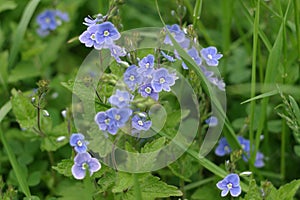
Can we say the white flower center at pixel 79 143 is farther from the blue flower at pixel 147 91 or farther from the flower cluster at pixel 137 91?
the blue flower at pixel 147 91

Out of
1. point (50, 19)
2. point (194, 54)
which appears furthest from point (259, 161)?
point (50, 19)

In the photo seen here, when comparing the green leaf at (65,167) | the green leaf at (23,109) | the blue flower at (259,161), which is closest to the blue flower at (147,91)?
the green leaf at (65,167)

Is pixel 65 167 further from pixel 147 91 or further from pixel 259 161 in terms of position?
pixel 259 161

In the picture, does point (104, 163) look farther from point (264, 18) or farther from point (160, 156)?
point (264, 18)

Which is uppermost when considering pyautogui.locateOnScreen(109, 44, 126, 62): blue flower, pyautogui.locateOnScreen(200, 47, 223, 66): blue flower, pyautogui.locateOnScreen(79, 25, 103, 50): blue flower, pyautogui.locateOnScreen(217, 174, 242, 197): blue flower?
pyautogui.locateOnScreen(79, 25, 103, 50): blue flower

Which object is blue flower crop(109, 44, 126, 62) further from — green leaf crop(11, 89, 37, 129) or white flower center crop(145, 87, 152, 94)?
green leaf crop(11, 89, 37, 129)

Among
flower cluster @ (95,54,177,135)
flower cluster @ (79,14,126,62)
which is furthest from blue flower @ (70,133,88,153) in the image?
flower cluster @ (79,14,126,62)
